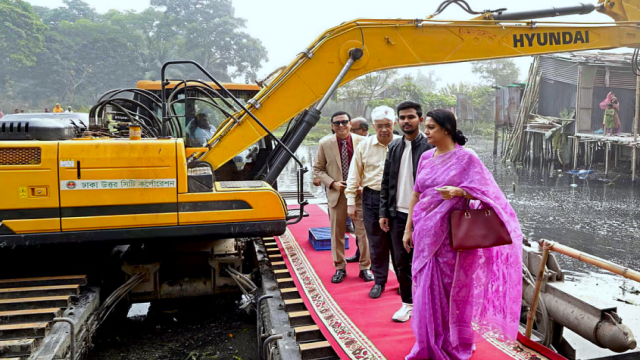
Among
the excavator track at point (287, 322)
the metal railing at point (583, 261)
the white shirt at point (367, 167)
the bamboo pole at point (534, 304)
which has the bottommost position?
the excavator track at point (287, 322)

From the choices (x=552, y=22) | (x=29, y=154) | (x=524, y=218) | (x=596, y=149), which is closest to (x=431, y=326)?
(x=29, y=154)

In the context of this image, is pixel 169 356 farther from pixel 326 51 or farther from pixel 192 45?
pixel 192 45

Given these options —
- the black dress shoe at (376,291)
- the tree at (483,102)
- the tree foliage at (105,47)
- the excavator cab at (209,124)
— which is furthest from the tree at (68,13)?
the black dress shoe at (376,291)

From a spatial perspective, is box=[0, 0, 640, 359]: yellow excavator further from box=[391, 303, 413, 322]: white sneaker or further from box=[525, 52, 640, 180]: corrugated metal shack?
box=[525, 52, 640, 180]: corrugated metal shack

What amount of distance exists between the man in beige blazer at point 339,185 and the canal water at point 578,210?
3886 mm

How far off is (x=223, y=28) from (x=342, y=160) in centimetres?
4774

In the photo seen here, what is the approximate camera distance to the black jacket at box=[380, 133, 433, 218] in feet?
11.1

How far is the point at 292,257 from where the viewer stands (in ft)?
17.2

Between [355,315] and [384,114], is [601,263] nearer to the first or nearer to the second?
[355,315]

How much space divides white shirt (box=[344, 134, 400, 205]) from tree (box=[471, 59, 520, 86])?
46348 millimetres

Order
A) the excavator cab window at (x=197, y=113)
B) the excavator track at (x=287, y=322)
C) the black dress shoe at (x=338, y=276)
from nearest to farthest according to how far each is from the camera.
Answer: the excavator track at (x=287, y=322), the black dress shoe at (x=338, y=276), the excavator cab window at (x=197, y=113)

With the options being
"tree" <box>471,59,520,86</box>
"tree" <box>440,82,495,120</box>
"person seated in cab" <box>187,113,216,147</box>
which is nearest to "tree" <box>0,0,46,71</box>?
"tree" <box>440,82,495,120</box>

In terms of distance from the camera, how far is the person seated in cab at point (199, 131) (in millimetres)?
5836

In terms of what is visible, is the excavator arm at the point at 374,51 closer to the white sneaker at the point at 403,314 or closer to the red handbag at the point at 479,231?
the white sneaker at the point at 403,314
